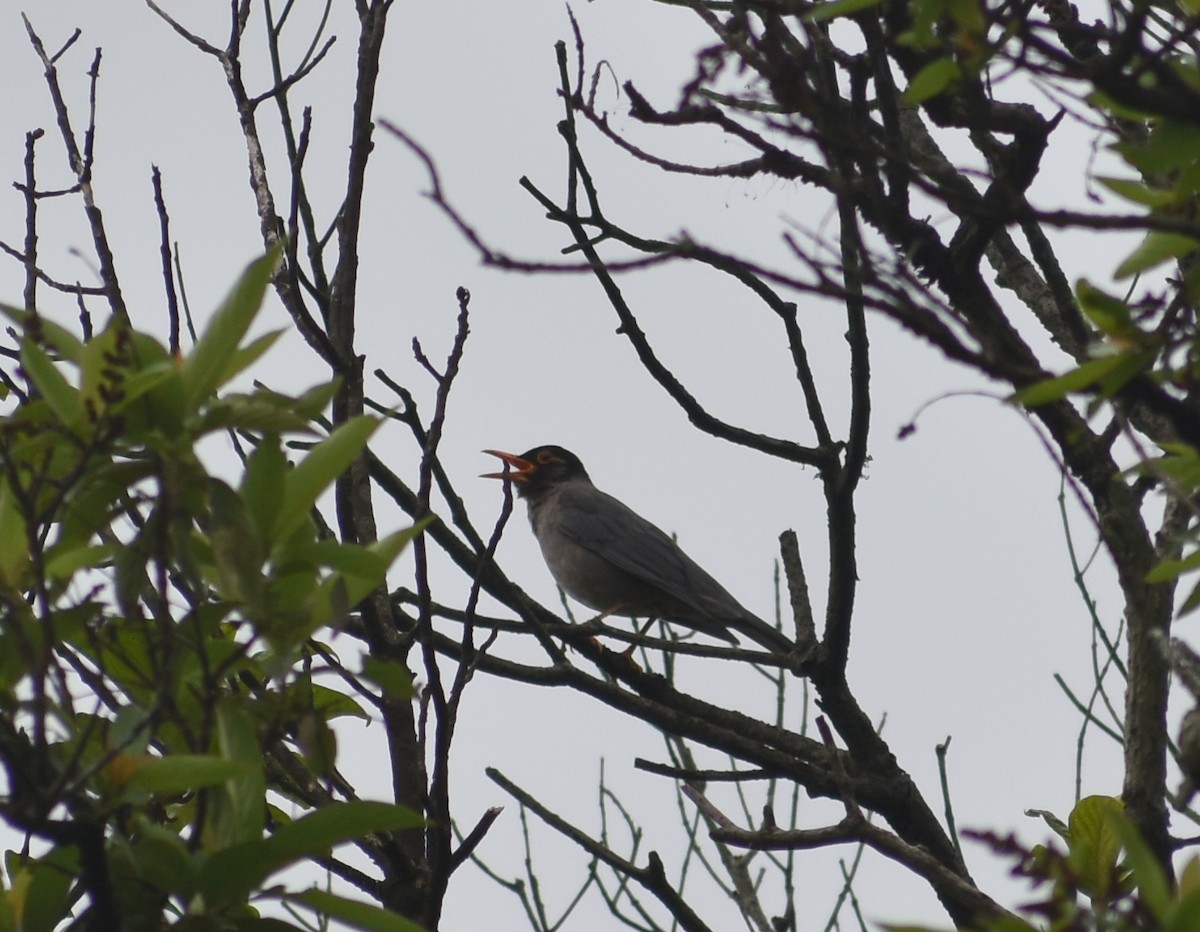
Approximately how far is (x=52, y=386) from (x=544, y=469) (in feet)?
29.2

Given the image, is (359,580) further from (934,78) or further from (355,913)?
(934,78)

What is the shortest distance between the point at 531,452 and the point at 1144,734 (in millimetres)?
7806

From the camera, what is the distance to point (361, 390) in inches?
142

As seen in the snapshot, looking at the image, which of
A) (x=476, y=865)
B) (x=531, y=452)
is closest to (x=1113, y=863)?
(x=476, y=865)

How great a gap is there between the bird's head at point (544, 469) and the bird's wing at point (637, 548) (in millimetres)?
386

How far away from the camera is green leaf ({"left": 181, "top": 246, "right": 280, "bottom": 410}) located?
1748 mm

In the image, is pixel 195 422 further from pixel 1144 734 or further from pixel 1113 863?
pixel 1144 734

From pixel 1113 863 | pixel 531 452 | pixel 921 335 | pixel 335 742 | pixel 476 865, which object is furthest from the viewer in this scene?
pixel 531 452

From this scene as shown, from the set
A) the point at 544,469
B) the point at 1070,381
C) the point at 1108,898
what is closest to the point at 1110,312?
the point at 1070,381

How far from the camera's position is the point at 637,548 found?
29.9ft

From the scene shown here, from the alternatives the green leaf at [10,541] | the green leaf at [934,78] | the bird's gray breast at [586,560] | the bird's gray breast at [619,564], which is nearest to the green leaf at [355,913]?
the green leaf at [10,541]

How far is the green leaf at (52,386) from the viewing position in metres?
1.73

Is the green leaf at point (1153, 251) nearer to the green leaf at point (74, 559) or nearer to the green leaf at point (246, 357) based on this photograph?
the green leaf at point (246, 357)

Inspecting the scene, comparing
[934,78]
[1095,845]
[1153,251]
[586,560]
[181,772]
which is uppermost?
[586,560]
